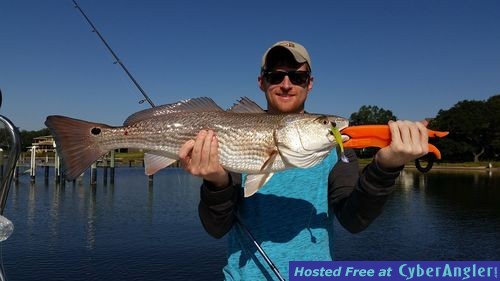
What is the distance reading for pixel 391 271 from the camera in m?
3.03

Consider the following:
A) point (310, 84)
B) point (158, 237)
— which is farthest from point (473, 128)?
point (310, 84)

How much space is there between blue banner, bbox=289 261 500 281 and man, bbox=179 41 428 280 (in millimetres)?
404

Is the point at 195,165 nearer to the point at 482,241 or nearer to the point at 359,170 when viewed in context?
the point at 359,170

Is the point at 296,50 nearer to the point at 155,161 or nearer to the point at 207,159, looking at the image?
the point at 207,159

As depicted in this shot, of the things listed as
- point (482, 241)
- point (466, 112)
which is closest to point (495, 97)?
point (466, 112)

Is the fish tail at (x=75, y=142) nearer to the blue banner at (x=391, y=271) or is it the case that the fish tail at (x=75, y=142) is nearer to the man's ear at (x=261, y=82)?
the man's ear at (x=261, y=82)

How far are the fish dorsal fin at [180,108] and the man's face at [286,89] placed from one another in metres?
0.55

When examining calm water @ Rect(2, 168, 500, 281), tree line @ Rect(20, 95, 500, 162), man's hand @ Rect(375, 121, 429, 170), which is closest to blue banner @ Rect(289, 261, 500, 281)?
man's hand @ Rect(375, 121, 429, 170)

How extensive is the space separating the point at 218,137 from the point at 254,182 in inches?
20.1

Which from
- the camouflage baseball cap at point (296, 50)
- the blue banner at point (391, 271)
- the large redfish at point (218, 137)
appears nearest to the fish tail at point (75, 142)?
the large redfish at point (218, 137)

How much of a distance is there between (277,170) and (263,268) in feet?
2.67

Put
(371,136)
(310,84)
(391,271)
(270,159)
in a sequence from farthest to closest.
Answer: (310,84) < (270,159) < (371,136) < (391,271)

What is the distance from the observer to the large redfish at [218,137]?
3562 mm

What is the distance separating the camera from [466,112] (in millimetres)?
87312
